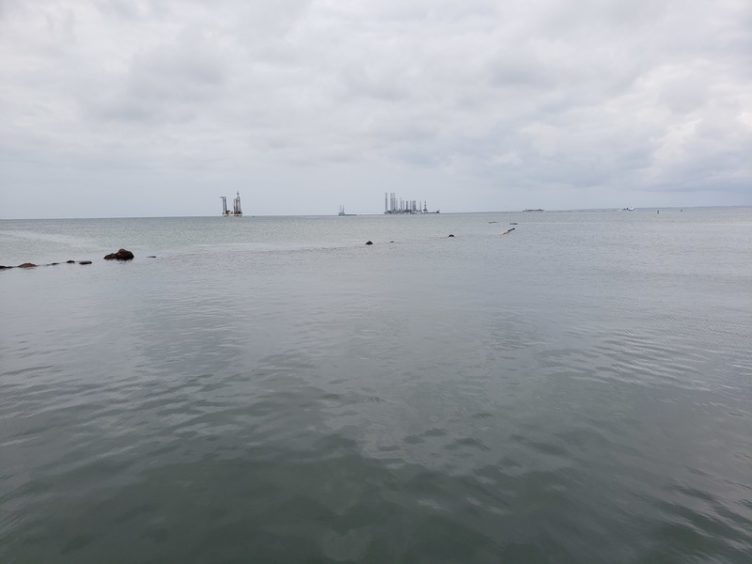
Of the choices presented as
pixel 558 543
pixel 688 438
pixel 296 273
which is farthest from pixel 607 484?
pixel 296 273

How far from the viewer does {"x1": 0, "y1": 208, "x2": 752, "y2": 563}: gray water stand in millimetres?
7402

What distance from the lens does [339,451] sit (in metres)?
9.91

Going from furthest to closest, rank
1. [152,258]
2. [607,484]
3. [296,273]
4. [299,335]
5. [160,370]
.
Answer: [152,258] < [296,273] < [299,335] < [160,370] < [607,484]

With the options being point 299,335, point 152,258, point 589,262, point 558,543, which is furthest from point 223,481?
point 152,258

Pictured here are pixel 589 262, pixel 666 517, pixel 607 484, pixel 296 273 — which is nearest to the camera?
pixel 666 517

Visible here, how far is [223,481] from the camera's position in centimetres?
890

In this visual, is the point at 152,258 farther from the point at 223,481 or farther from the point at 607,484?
the point at 607,484

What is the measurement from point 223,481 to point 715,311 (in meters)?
26.5

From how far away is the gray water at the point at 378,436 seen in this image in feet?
24.3

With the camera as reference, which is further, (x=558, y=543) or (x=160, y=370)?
(x=160, y=370)

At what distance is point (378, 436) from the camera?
10.5 metres

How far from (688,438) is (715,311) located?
56.9 ft

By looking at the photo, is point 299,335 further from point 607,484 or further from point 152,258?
point 152,258

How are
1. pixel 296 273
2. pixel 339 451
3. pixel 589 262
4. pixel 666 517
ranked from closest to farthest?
pixel 666 517, pixel 339 451, pixel 296 273, pixel 589 262
